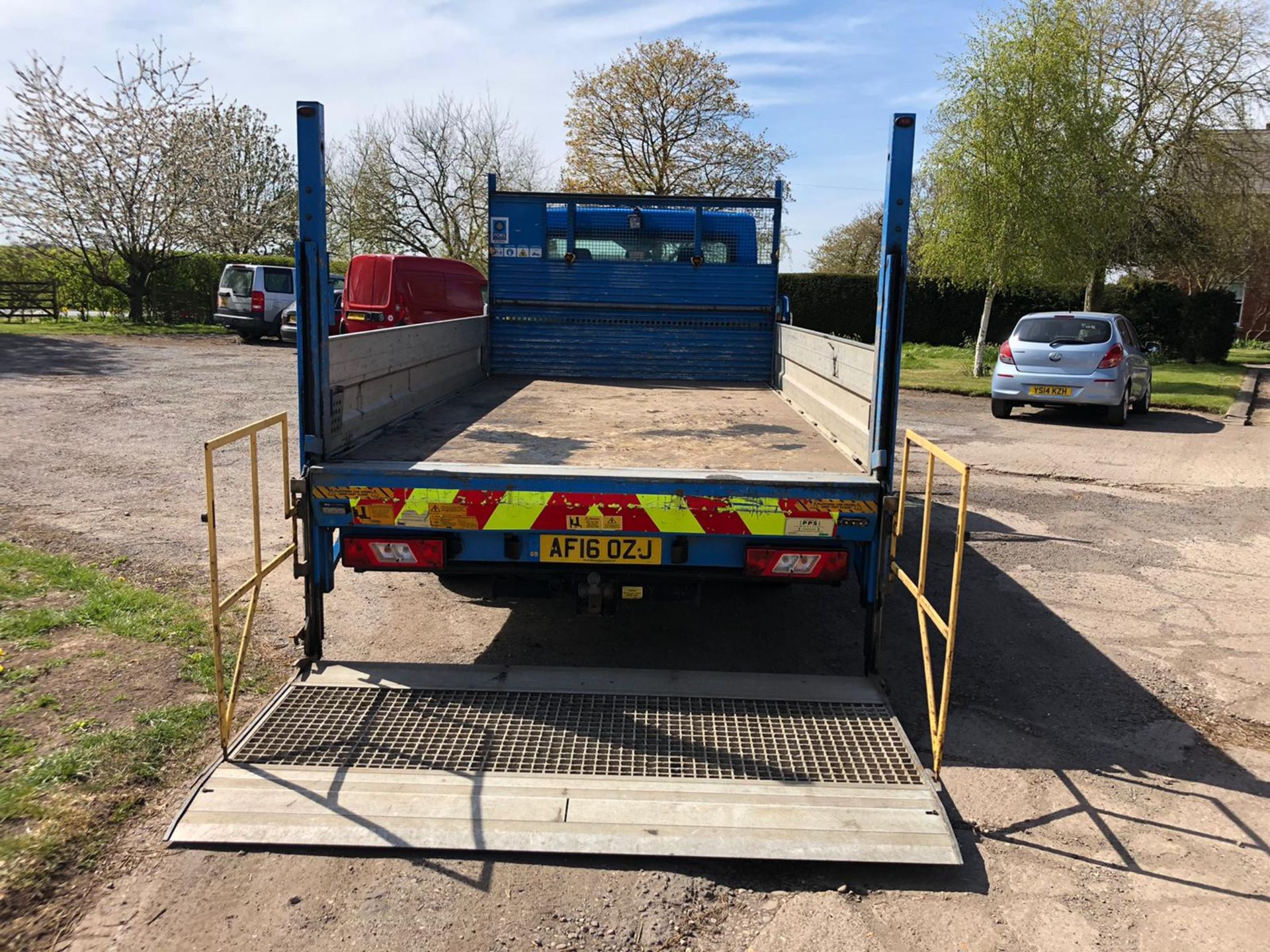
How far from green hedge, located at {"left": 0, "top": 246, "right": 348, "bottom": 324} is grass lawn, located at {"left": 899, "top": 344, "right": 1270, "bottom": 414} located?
18348 mm

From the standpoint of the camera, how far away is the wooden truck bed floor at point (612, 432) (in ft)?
14.8

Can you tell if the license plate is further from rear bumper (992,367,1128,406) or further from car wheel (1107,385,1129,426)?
car wheel (1107,385,1129,426)

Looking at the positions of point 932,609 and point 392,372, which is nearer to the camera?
point 932,609

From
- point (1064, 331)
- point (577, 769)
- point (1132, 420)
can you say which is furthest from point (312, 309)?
point (1132, 420)

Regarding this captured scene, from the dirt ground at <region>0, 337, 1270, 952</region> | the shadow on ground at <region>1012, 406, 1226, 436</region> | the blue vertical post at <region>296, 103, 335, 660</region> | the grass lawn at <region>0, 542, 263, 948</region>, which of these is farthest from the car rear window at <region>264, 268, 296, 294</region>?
the blue vertical post at <region>296, 103, 335, 660</region>

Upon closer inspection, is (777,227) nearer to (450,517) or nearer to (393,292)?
(450,517)

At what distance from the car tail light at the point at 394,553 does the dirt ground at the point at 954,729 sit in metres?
1.11

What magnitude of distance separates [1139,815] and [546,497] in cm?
259

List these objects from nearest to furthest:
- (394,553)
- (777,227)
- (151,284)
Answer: (394,553) < (777,227) < (151,284)

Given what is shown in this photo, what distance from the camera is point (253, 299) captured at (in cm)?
2420

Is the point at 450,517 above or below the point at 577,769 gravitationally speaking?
above

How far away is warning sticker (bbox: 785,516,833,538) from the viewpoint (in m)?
3.99

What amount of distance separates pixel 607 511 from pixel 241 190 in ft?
124

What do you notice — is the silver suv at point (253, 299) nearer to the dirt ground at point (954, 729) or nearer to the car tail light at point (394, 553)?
the dirt ground at point (954, 729)
